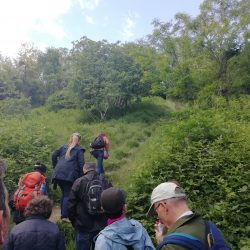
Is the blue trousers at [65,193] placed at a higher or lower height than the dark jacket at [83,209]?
lower

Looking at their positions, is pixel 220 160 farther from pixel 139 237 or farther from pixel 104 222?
pixel 139 237

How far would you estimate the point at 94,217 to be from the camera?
5.07 metres

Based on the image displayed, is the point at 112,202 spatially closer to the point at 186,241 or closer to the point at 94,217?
the point at 186,241

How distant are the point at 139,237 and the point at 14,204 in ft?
10.6

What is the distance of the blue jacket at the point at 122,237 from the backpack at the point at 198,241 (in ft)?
2.94

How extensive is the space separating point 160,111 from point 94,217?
64.9ft

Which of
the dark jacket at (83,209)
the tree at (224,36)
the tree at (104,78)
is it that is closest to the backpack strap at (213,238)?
the dark jacket at (83,209)

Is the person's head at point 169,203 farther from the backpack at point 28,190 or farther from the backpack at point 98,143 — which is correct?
the backpack at point 98,143

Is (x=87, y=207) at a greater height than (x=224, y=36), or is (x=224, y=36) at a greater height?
(x=224, y=36)

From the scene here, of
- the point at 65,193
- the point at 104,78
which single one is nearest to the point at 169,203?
the point at 65,193

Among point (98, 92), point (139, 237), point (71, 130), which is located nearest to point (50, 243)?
point (139, 237)

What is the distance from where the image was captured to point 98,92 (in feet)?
75.9

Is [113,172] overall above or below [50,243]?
below

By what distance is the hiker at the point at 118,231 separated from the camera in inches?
120
